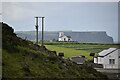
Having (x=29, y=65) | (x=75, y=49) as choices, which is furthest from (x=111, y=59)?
(x=29, y=65)

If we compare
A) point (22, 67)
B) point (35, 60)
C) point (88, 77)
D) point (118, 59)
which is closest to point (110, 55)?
point (118, 59)

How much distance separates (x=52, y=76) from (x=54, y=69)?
3.55 feet

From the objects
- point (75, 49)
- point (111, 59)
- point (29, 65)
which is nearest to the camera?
point (29, 65)

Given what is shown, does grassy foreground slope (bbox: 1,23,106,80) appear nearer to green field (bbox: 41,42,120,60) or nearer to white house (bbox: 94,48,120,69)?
white house (bbox: 94,48,120,69)

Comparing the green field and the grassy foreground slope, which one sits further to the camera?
the green field

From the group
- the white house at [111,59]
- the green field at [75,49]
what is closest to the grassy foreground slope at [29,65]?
the white house at [111,59]

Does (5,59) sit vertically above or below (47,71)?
above

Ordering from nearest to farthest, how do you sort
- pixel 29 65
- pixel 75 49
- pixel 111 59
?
1. pixel 29 65
2. pixel 111 59
3. pixel 75 49

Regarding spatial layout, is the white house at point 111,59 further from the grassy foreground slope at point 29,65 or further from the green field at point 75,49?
the grassy foreground slope at point 29,65

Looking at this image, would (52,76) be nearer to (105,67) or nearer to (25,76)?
(25,76)

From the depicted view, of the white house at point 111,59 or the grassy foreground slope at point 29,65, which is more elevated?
the grassy foreground slope at point 29,65

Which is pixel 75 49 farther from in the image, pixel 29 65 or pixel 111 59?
pixel 29 65

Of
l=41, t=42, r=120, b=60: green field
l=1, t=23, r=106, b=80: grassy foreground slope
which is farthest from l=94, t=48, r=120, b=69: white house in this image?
l=1, t=23, r=106, b=80: grassy foreground slope

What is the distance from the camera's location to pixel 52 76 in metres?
9.67
